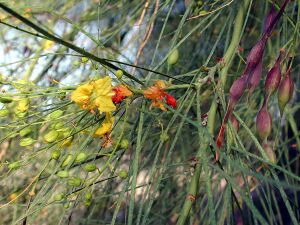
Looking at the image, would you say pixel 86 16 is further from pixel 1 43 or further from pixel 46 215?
pixel 46 215

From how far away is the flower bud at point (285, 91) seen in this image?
0.89m

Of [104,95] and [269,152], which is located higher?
[104,95]

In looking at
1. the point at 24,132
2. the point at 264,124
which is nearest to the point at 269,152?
the point at 264,124

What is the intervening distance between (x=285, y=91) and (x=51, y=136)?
0.38m

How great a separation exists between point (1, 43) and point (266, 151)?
129 cm

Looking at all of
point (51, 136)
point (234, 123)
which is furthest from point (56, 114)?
point (234, 123)

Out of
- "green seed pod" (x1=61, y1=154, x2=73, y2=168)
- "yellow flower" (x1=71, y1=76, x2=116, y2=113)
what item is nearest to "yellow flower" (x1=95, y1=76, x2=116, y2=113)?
"yellow flower" (x1=71, y1=76, x2=116, y2=113)

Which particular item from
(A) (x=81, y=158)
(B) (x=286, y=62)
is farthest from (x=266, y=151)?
(A) (x=81, y=158)

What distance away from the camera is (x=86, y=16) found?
1950 mm

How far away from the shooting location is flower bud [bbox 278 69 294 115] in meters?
0.89

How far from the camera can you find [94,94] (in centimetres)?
83

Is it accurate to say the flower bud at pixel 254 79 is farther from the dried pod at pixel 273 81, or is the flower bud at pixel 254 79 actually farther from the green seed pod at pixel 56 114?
the green seed pod at pixel 56 114

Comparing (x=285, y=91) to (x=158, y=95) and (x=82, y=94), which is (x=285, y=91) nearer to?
(x=158, y=95)

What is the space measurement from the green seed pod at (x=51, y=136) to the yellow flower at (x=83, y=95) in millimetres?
62
